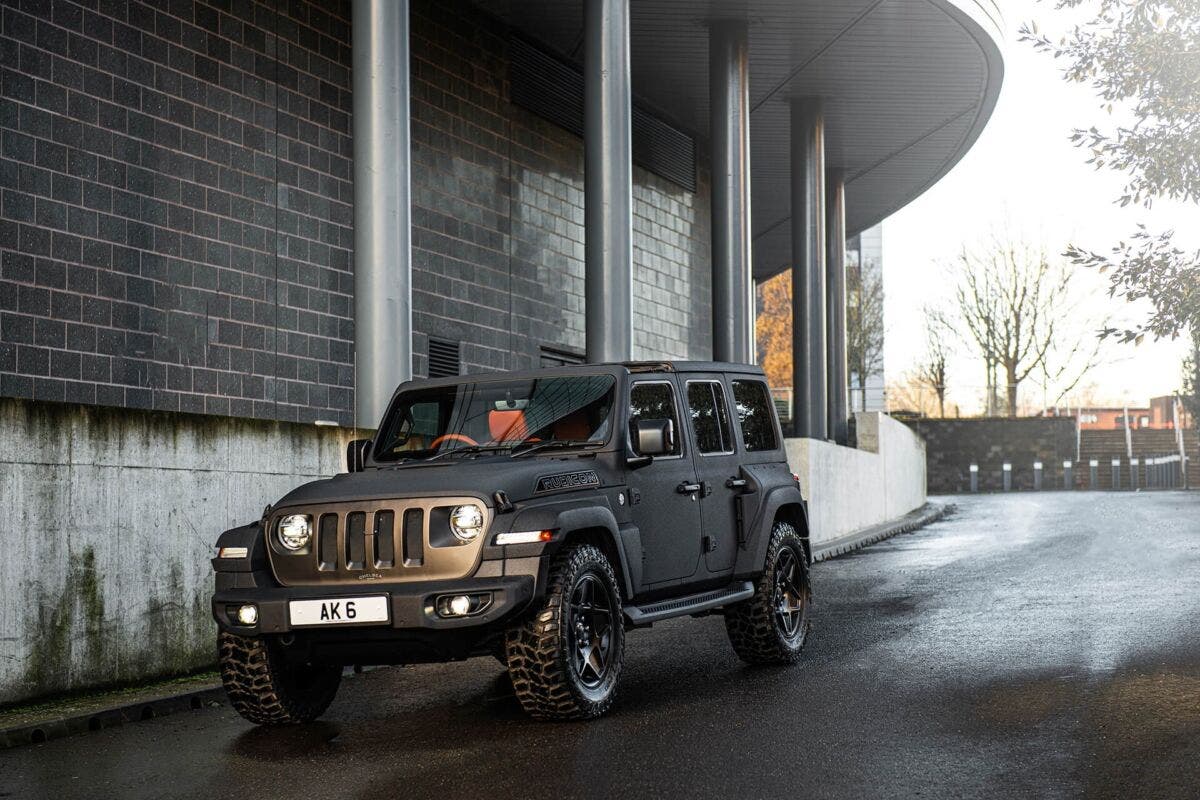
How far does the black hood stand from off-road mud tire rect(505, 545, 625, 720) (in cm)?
47

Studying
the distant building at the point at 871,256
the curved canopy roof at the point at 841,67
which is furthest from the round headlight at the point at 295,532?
the distant building at the point at 871,256

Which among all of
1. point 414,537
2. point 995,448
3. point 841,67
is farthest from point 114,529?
point 995,448

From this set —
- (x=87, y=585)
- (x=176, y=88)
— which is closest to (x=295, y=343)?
(x=176, y=88)

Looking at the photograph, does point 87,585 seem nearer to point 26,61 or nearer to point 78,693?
point 78,693

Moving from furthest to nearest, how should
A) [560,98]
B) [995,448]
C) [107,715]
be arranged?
[995,448], [560,98], [107,715]

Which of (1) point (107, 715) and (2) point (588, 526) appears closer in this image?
(2) point (588, 526)

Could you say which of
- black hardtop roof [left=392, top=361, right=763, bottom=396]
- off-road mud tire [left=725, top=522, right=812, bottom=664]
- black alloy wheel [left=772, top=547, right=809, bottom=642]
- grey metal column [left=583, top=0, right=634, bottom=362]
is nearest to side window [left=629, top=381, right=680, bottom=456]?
black hardtop roof [left=392, top=361, right=763, bottom=396]

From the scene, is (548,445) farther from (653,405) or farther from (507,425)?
(653,405)

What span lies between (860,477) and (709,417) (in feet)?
55.5

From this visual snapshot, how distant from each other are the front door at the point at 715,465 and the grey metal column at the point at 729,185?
40.9ft

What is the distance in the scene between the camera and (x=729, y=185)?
879 inches

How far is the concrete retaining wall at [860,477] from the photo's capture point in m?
21.3

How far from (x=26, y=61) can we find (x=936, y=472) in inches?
1849

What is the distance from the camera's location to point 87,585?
8914 millimetres
